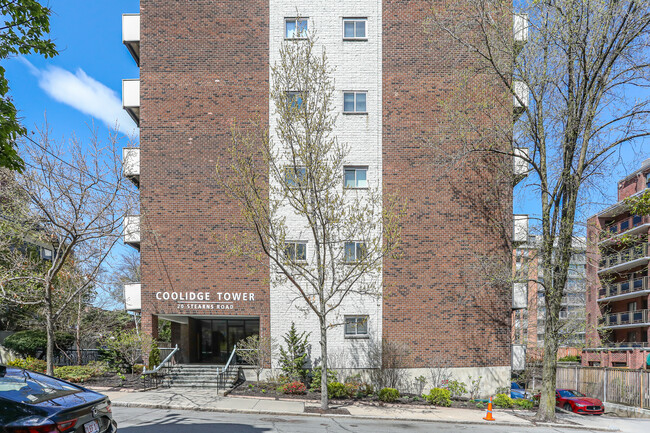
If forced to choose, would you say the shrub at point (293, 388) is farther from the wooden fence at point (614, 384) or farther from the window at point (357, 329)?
the wooden fence at point (614, 384)

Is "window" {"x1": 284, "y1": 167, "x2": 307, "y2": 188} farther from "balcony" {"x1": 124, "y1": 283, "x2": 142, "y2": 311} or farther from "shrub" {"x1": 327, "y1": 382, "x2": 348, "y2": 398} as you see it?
"balcony" {"x1": 124, "y1": 283, "x2": 142, "y2": 311}

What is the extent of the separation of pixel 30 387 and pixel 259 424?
6863mm

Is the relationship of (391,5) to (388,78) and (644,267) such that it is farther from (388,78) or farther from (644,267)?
(644,267)

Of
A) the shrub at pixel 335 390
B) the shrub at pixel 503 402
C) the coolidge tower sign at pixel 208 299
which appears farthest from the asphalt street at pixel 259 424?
the coolidge tower sign at pixel 208 299

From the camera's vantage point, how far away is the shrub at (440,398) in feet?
54.3

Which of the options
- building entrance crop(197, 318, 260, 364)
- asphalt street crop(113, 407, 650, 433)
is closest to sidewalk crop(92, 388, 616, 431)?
asphalt street crop(113, 407, 650, 433)

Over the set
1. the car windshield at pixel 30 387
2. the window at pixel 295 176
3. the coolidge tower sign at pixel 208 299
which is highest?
the window at pixel 295 176

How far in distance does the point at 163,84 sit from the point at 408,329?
46.9ft

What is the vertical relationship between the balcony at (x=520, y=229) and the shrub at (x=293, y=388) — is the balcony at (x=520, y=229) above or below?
above

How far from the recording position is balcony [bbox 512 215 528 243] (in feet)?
63.1

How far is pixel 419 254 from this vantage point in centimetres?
1920

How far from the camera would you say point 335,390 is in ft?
54.8

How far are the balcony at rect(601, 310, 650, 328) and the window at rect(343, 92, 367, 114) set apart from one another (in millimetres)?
29489

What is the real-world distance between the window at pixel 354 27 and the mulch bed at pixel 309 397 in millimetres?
14590
